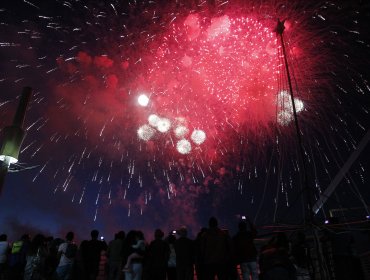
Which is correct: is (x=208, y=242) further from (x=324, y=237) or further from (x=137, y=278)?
(x=324, y=237)

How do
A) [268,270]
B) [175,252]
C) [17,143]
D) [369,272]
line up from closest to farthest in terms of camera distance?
[268,270] → [17,143] → [175,252] → [369,272]

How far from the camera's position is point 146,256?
743cm

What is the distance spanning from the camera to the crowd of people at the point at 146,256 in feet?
22.5

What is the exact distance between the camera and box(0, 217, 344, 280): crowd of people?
686 cm

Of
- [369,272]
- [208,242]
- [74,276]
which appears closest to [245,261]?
[208,242]

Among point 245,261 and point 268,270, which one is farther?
point 245,261

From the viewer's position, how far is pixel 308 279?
7.15m

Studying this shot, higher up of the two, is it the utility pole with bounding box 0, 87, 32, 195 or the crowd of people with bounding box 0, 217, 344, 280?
the utility pole with bounding box 0, 87, 32, 195

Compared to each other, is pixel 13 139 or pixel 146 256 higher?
pixel 13 139

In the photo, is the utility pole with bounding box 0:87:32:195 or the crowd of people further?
the crowd of people

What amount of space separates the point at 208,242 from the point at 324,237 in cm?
306

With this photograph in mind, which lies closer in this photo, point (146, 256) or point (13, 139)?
point (13, 139)

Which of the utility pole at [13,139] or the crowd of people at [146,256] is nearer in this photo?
the utility pole at [13,139]

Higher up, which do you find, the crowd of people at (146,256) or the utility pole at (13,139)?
the utility pole at (13,139)
